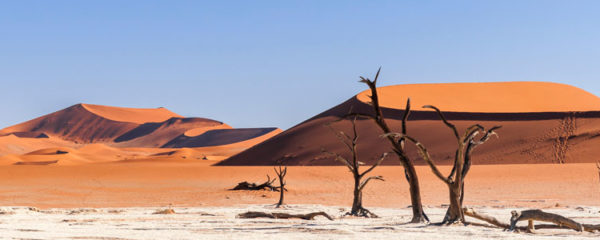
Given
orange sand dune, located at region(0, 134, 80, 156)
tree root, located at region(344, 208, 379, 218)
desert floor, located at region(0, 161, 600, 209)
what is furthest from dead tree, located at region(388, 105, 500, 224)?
orange sand dune, located at region(0, 134, 80, 156)

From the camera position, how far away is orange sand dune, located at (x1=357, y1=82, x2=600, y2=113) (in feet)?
249

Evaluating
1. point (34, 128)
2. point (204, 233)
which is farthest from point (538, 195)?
point (34, 128)

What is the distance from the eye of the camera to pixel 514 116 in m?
65.8

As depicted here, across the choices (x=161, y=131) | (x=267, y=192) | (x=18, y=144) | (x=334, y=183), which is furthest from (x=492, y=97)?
(x=161, y=131)

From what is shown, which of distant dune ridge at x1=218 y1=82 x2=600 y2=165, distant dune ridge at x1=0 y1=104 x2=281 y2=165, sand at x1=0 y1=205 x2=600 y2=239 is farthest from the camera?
distant dune ridge at x1=0 y1=104 x2=281 y2=165

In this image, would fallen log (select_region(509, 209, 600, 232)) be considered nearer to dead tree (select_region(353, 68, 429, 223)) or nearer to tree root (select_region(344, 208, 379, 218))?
dead tree (select_region(353, 68, 429, 223))

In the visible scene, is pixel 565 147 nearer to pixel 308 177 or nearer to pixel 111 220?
pixel 308 177

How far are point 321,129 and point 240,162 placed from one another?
9031 mm

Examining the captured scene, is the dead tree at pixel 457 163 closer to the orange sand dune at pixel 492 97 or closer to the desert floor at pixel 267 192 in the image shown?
the desert floor at pixel 267 192

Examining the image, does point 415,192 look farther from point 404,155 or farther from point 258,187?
point 258,187

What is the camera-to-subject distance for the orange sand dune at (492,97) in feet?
249

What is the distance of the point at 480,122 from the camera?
65.1m

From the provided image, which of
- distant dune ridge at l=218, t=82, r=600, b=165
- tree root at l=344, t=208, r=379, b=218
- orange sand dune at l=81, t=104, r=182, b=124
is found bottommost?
tree root at l=344, t=208, r=379, b=218

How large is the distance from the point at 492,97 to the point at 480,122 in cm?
1748
